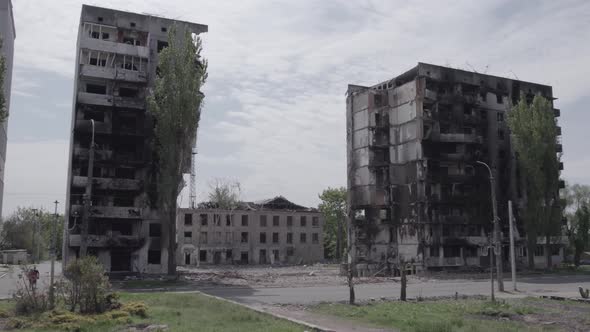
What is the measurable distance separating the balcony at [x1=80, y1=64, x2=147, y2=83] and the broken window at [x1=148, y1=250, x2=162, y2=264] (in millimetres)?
16622

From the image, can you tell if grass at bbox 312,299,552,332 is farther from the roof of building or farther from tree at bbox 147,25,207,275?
the roof of building

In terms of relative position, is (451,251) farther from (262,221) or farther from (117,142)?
(262,221)

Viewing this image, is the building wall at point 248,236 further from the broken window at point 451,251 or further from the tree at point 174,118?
the tree at point 174,118

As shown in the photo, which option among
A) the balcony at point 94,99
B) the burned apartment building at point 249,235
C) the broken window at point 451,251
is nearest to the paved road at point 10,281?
the balcony at point 94,99

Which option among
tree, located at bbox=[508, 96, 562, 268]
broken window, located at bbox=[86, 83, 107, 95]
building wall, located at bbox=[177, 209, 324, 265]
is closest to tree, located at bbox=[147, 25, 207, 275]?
broken window, located at bbox=[86, 83, 107, 95]

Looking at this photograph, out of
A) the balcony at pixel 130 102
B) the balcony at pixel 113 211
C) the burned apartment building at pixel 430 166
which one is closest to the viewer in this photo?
the balcony at pixel 113 211

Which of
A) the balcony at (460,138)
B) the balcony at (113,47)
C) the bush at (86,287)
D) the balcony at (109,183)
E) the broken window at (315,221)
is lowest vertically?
the bush at (86,287)

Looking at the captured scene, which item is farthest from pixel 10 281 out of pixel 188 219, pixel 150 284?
pixel 188 219

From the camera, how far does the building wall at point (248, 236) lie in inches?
3450

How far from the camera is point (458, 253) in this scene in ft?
205

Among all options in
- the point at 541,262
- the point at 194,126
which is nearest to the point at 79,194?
the point at 194,126

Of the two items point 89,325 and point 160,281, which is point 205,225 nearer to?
point 160,281

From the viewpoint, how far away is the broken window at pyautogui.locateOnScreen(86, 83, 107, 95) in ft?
178

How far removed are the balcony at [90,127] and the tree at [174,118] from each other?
7611mm
